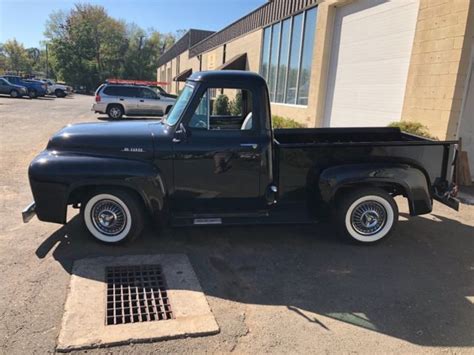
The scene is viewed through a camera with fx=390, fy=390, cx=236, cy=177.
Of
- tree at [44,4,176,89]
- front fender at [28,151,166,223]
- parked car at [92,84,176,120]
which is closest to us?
front fender at [28,151,166,223]

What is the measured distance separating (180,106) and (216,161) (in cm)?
83

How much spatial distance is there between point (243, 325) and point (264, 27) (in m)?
17.7

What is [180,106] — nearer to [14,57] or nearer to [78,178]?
[78,178]

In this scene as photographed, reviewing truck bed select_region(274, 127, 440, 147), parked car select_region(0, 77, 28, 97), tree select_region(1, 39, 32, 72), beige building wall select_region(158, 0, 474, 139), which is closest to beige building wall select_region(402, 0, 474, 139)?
beige building wall select_region(158, 0, 474, 139)

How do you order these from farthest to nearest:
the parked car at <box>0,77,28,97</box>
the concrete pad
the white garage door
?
1. the parked car at <box>0,77,28,97</box>
2. the white garage door
3. the concrete pad

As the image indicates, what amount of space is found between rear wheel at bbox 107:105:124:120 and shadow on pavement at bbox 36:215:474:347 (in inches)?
601

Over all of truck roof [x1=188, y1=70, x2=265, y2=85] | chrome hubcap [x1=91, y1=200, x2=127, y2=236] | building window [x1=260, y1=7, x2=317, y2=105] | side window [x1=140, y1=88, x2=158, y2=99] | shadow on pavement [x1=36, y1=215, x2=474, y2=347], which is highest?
building window [x1=260, y1=7, x2=317, y2=105]

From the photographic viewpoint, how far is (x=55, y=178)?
4.31 m

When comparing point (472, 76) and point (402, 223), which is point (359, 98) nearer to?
point (472, 76)

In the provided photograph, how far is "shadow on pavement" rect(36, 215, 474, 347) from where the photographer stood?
11.3ft

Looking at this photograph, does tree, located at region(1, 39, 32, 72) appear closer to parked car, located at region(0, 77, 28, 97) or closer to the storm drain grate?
parked car, located at region(0, 77, 28, 97)

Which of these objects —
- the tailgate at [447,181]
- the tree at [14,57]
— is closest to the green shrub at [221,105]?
the tailgate at [447,181]

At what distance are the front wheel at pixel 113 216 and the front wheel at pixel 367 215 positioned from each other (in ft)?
8.13

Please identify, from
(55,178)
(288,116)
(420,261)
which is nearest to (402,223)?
(420,261)
